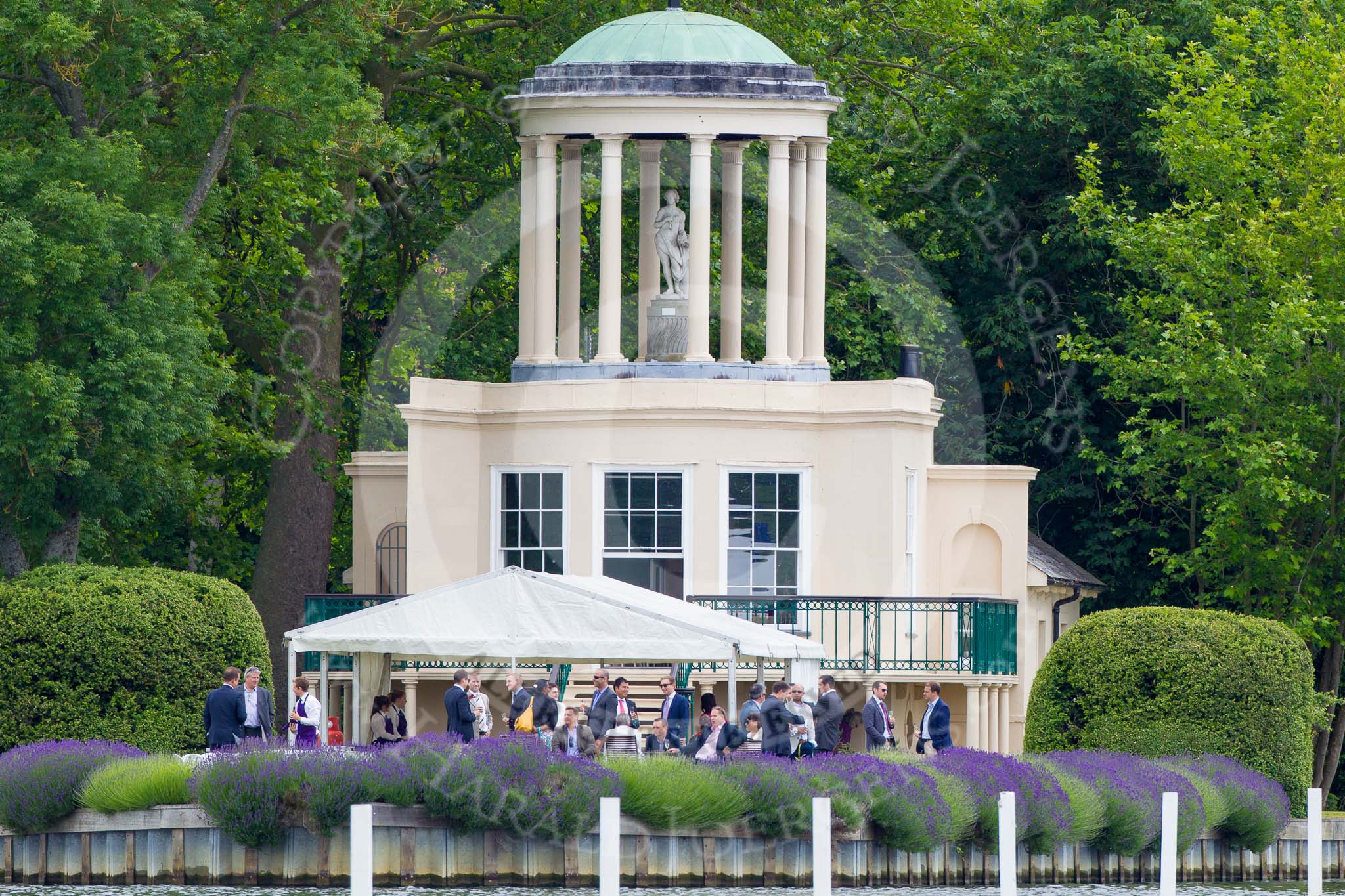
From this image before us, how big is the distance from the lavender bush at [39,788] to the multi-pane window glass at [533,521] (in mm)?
12261

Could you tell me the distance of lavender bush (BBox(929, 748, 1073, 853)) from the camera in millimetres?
27219

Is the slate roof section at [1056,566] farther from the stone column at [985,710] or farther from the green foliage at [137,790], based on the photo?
the green foliage at [137,790]

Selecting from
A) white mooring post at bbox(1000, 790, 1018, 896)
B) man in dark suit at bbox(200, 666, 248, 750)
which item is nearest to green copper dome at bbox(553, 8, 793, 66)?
man in dark suit at bbox(200, 666, 248, 750)

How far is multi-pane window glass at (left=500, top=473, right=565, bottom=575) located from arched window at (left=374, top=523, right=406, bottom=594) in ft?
8.10

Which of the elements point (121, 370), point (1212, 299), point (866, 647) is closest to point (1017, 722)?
point (866, 647)

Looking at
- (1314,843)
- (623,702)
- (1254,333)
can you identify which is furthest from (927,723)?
(1254,333)

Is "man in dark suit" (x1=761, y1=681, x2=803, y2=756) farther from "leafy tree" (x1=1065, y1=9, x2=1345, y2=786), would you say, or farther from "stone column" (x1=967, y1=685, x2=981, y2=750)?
"leafy tree" (x1=1065, y1=9, x2=1345, y2=786)

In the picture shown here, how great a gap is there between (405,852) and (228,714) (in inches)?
153

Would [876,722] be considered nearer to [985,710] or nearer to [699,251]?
[985,710]

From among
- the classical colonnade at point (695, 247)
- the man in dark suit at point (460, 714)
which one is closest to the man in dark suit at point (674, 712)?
the man in dark suit at point (460, 714)

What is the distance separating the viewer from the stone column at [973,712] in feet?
118

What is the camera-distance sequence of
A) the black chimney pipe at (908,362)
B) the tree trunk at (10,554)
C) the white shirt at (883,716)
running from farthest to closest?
the black chimney pipe at (908,362) < the tree trunk at (10,554) < the white shirt at (883,716)

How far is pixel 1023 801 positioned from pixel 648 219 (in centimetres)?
1550

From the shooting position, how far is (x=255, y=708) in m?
29.0
